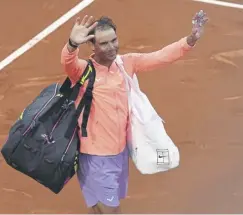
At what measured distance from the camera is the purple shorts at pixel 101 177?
512 centimetres

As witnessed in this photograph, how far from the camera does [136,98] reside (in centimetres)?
512

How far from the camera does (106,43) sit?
4.98 m

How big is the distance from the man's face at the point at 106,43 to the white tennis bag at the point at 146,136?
14cm

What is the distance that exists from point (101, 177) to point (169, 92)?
2551mm

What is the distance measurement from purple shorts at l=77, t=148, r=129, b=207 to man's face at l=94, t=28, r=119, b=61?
2.44 ft

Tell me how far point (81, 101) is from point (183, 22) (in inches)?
155

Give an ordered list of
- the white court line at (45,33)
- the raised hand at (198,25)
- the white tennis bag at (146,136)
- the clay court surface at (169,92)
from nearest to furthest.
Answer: the raised hand at (198,25), the white tennis bag at (146,136), the clay court surface at (169,92), the white court line at (45,33)

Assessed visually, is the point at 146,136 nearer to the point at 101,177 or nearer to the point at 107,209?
the point at 101,177

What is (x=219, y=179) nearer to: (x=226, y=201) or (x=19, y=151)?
(x=226, y=201)

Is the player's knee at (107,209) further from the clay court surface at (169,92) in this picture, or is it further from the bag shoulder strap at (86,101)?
the clay court surface at (169,92)

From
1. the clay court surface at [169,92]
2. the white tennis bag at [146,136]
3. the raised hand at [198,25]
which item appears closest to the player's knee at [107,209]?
the white tennis bag at [146,136]

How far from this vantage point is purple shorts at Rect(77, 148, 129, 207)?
5.12 meters

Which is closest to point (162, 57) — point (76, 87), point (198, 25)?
point (198, 25)

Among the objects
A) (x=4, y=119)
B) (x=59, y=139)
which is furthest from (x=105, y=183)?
(x=4, y=119)
